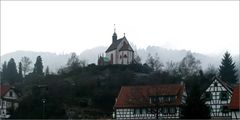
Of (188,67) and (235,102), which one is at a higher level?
(188,67)

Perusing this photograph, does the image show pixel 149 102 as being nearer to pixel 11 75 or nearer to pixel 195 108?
pixel 195 108

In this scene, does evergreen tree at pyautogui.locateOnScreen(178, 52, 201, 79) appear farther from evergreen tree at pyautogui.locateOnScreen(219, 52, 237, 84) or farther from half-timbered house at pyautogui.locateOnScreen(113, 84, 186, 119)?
half-timbered house at pyautogui.locateOnScreen(113, 84, 186, 119)

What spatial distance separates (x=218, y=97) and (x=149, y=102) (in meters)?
8.03

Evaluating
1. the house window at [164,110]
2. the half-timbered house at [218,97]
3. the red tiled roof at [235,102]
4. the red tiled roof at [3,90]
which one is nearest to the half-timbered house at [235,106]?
the red tiled roof at [235,102]

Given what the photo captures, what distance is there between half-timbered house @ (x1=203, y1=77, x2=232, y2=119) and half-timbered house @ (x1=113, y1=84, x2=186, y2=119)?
10.8 ft

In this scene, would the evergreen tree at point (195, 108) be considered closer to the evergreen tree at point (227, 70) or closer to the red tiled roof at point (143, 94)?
the red tiled roof at point (143, 94)

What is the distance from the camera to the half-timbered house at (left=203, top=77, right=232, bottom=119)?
172 ft

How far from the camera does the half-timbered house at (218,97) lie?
52500mm

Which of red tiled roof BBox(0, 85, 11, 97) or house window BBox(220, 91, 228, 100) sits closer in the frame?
house window BBox(220, 91, 228, 100)

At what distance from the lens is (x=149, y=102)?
2093 inches

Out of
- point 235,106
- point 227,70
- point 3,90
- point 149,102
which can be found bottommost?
point 149,102

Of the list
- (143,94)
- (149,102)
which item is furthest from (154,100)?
(143,94)

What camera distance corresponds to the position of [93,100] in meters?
65.8

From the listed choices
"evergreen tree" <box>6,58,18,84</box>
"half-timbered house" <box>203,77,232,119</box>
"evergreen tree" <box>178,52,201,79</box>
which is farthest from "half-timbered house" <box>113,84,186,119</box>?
"evergreen tree" <box>6,58,18,84</box>
